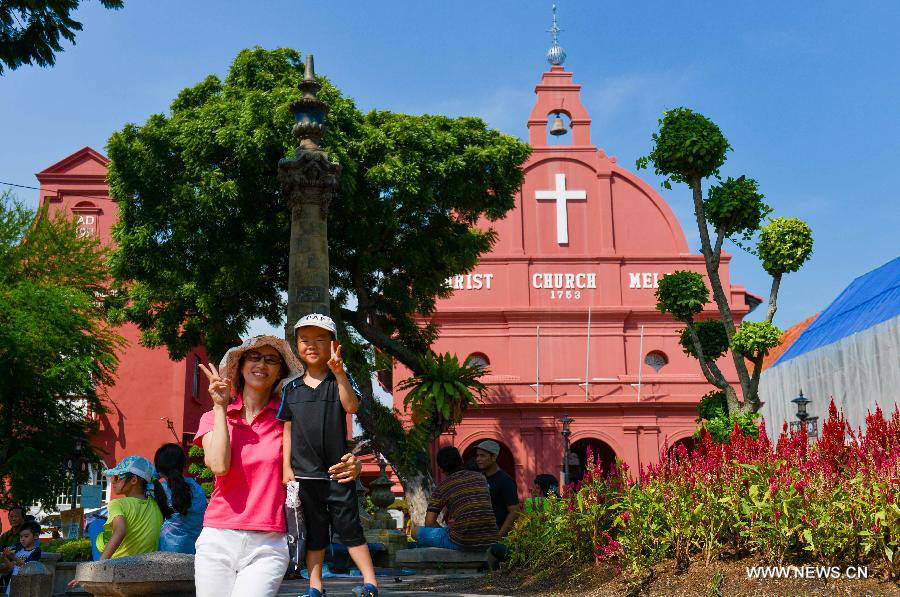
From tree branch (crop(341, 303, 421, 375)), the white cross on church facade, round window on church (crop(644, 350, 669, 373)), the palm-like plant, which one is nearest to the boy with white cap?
the palm-like plant

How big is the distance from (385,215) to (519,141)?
13.4 ft

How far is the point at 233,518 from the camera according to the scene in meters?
3.50

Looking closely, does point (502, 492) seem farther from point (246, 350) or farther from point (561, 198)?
point (561, 198)

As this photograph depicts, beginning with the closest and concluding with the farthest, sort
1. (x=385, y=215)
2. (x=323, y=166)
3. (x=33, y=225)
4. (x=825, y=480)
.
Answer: (x=825, y=480) → (x=323, y=166) → (x=385, y=215) → (x=33, y=225)

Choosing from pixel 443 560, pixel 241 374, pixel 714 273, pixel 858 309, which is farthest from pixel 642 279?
pixel 241 374

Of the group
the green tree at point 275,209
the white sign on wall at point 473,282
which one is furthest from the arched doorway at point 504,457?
the green tree at point 275,209

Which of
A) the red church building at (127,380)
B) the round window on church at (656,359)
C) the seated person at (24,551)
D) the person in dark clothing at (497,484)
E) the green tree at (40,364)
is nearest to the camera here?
the person in dark clothing at (497,484)

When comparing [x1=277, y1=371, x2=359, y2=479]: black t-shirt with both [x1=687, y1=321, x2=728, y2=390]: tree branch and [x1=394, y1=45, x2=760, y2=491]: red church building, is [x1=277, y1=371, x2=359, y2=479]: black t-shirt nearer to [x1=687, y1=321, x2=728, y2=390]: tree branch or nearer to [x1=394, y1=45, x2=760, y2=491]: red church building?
[x1=687, y1=321, x2=728, y2=390]: tree branch

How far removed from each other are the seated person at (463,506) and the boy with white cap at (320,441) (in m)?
4.14

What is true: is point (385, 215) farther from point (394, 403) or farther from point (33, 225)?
point (394, 403)

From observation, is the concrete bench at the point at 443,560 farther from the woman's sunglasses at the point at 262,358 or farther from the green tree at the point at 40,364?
the green tree at the point at 40,364

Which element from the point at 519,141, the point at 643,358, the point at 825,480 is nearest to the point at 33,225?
the point at 519,141

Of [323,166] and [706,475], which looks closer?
[706,475]

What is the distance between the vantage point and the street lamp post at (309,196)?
1244 cm
